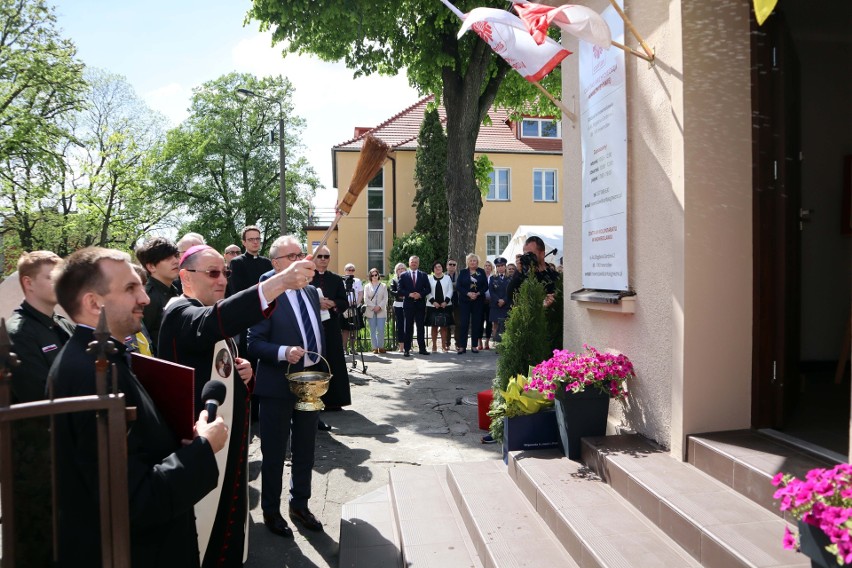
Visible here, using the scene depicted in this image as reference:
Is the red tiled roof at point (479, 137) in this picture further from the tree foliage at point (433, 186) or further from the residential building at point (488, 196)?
the tree foliage at point (433, 186)

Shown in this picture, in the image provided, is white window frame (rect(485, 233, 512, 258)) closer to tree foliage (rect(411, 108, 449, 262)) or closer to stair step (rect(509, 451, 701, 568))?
tree foliage (rect(411, 108, 449, 262))

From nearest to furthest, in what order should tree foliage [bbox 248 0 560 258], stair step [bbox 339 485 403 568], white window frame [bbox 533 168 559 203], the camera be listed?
stair step [bbox 339 485 403 568] < the camera < tree foliage [bbox 248 0 560 258] < white window frame [bbox 533 168 559 203]

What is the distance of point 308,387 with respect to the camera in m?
4.18

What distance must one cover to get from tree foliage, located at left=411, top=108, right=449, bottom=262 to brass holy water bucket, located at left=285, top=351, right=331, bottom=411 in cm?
2333

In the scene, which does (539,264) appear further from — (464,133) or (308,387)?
(464,133)

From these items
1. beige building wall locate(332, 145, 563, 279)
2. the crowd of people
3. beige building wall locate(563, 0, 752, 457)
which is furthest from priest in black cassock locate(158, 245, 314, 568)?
beige building wall locate(332, 145, 563, 279)

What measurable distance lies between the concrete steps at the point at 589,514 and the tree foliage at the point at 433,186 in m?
22.9

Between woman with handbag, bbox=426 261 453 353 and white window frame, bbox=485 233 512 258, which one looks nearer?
woman with handbag, bbox=426 261 453 353

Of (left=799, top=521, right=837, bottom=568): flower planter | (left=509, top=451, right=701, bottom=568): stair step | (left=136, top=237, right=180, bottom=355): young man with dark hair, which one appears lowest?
(left=509, top=451, right=701, bottom=568): stair step

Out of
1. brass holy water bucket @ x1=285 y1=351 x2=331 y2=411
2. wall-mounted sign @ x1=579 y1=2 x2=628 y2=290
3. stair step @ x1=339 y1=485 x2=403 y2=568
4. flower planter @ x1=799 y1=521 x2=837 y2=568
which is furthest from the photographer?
wall-mounted sign @ x1=579 y1=2 x2=628 y2=290

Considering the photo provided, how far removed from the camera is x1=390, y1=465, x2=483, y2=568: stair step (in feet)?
12.7

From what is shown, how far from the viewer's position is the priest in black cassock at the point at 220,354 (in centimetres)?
300

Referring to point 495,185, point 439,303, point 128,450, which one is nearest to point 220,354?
point 128,450

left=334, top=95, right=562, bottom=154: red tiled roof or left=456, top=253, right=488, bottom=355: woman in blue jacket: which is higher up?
left=334, top=95, right=562, bottom=154: red tiled roof
